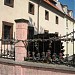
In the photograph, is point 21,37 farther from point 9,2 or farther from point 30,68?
point 9,2

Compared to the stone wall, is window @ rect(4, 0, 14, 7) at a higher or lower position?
higher

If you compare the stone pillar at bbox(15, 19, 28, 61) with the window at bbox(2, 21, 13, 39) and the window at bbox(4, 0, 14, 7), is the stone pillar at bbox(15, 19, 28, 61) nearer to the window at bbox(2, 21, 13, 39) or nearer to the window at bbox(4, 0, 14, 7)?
→ the window at bbox(2, 21, 13, 39)

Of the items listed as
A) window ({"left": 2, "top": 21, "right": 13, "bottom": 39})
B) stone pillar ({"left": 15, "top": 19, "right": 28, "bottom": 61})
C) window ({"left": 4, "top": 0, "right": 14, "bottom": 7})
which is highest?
window ({"left": 4, "top": 0, "right": 14, "bottom": 7})

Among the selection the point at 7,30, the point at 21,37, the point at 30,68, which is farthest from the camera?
the point at 7,30


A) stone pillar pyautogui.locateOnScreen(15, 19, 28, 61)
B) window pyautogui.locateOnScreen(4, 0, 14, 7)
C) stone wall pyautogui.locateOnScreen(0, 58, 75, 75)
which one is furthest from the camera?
window pyautogui.locateOnScreen(4, 0, 14, 7)

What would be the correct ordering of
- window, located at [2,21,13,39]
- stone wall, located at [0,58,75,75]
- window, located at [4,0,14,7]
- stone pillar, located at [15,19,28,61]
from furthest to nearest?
window, located at [4,0,14,7]
window, located at [2,21,13,39]
stone pillar, located at [15,19,28,61]
stone wall, located at [0,58,75,75]

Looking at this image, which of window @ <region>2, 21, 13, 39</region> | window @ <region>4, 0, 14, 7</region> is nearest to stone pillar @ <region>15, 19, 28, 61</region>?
window @ <region>2, 21, 13, 39</region>

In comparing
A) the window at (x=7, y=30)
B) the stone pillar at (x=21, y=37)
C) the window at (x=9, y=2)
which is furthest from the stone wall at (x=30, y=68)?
the window at (x=9, y=2)

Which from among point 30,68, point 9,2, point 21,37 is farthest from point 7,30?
point 30,68

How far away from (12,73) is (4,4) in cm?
1112

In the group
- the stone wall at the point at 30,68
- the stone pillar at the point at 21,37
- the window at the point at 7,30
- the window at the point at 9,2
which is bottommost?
the stone wall at the point at 30,68

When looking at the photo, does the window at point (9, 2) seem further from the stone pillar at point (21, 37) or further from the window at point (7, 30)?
the stone pillar at point (21, 37)

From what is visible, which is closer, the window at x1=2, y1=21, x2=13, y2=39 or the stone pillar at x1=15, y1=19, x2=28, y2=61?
the stone pillar at x1=15, y1=19, x2=28, y2=61

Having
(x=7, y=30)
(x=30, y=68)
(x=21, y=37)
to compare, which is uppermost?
(x=7, y=30)
